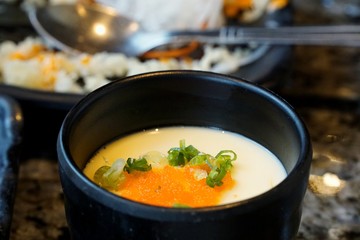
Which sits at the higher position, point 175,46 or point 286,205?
point 286,205

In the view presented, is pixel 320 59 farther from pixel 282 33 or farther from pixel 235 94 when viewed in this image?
pixel 235 94

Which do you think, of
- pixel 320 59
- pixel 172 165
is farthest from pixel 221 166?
pixel 320 59

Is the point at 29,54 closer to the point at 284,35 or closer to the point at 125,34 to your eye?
the point at 125,34

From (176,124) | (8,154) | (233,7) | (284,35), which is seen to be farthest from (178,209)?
(233,7)

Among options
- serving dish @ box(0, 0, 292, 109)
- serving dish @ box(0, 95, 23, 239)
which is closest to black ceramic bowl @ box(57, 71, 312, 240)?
serving dish @ box(0, 95, 23, 239)

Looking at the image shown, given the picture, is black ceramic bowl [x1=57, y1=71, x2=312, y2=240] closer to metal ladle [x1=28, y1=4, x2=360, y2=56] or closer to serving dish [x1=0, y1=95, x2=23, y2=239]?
serving dish [x1=0, y1=95, x2=23, y2=239]

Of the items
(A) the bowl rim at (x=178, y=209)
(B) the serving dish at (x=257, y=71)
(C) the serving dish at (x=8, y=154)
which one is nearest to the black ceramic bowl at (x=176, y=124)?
(A) the bowl rim at (x=178, y=209)

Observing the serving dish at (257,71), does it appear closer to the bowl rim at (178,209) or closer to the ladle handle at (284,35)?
the ladle handle at (284,35)
